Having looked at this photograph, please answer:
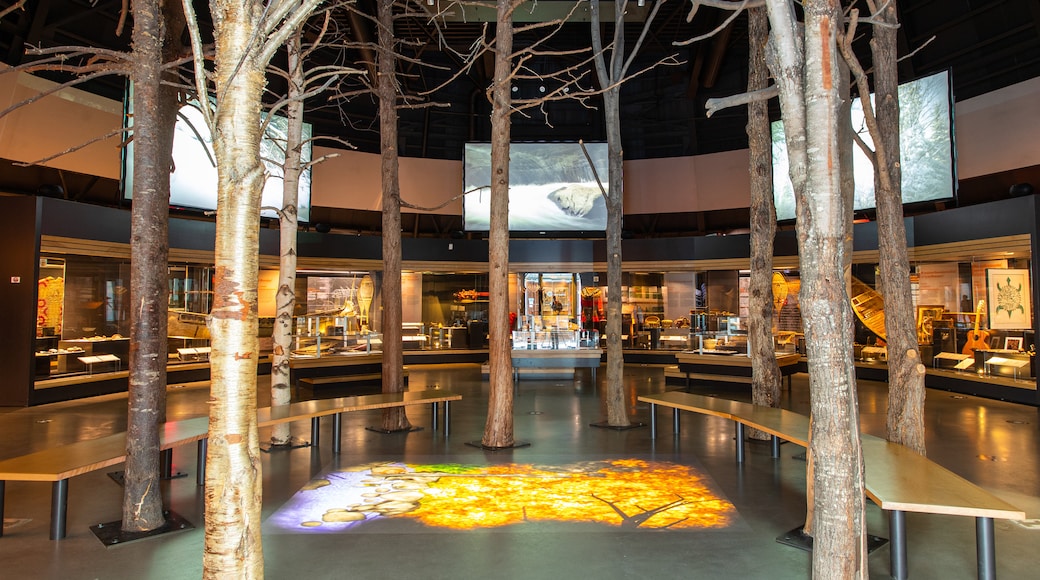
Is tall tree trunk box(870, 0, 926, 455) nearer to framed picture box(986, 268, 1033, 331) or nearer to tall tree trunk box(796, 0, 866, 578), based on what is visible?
tall tree trunk box(796, 0, 866, 578)

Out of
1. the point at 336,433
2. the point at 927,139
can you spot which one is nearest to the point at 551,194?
the point at 927,139

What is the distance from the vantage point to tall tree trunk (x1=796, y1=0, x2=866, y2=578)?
3.15m

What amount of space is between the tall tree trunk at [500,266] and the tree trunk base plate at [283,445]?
2194 mm

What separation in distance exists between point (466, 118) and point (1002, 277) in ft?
44.8

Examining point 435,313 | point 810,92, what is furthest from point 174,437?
point 435,313

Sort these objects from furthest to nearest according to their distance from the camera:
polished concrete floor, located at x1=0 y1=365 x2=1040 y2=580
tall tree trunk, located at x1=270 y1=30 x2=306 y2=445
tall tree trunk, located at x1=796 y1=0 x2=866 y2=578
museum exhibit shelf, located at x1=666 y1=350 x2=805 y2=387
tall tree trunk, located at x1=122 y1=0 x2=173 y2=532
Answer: museum exhibit shelf, located at x1=666 y1=350 x2=805 y2=387 → tall tree trunk, located at x1=270 y1=30 x2=306 y2=445 → tall tree trunk, located at x1=122 y1=0 x2=173 y2=532 → polished concrete floor, located at x1=0 y1=365 x2=1040 y2=580 → tall tree trunk, located at x1=796 y1=0 x2=866 y2=578

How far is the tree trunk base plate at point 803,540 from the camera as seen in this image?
4.03m

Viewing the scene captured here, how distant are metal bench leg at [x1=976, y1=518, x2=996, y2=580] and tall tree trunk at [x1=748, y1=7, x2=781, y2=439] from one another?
12.3 feet

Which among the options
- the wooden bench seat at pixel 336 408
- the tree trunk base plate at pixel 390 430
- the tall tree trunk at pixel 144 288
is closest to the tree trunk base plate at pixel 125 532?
the tall tree trunk at pixel 144 288

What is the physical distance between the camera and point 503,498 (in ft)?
16.8

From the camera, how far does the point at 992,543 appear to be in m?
3.41

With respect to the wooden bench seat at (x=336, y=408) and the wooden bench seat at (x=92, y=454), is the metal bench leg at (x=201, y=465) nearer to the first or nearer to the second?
the wooden bench seat at (x=92, y=454)

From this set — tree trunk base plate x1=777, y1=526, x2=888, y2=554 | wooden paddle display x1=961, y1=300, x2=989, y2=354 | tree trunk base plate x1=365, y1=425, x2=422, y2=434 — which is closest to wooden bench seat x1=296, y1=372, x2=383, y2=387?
tree trunk base plate x1=365, y1=425, x2=422, y2=434

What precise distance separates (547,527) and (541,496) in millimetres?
719
